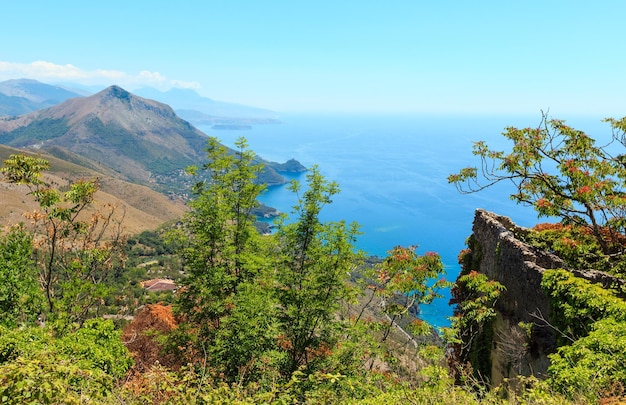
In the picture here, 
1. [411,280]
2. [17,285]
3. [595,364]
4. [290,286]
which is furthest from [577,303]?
[17,285]

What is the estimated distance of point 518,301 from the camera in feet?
41.1

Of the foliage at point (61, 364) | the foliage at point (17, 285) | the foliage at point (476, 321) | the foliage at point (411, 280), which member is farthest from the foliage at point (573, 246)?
the foliage at point (17, 285)

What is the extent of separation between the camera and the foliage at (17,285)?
35.4ft

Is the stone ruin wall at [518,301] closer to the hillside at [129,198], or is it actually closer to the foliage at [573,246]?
the foliage at [573,246]

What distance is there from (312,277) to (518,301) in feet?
22.1

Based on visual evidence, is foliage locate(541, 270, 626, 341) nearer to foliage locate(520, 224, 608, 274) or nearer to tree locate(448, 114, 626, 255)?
foliage locate(520, 224, 608, 274)

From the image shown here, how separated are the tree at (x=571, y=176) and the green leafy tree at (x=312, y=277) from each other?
5.63 m

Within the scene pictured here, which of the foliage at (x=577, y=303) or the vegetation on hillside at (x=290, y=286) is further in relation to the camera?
the vegetation on hillside at (x=290, y=286)

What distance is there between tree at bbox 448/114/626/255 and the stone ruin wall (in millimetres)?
1600

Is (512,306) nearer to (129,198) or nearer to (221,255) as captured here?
(221,255)

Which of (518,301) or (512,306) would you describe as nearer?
(518,301)

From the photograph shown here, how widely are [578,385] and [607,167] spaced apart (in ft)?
29.3

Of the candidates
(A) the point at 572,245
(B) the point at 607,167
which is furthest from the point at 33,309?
(B) the point at 607,167

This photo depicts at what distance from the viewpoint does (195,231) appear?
13.3 meters
